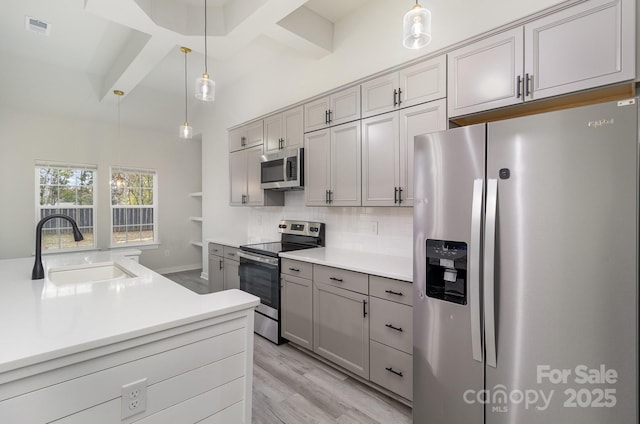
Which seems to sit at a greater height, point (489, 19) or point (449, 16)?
point (449, 16)

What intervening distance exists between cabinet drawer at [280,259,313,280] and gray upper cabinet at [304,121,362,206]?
63cm

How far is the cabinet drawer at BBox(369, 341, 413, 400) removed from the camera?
6.56 feet

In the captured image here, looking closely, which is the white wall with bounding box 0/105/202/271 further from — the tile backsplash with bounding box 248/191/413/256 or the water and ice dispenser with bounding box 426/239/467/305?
the water and ice dispenser with bounding box 426/239/467/305

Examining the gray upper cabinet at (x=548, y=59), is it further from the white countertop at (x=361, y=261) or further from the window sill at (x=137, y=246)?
the window sill at (x=137, y=246)

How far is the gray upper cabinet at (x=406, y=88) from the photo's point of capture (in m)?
2.12

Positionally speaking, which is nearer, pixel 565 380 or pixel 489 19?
pixel 565 380

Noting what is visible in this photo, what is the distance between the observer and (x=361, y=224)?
118 inches

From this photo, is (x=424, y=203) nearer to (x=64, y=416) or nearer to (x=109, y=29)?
(x=64, y=416)

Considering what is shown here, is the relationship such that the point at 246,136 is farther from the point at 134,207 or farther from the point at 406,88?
the point at 134,207

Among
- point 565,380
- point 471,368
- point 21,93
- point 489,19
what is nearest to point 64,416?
point 471,368

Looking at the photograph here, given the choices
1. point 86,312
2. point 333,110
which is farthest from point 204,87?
point 86,312

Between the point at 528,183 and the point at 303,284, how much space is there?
191cm

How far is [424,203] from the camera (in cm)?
177

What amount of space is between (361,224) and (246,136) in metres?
2.08
